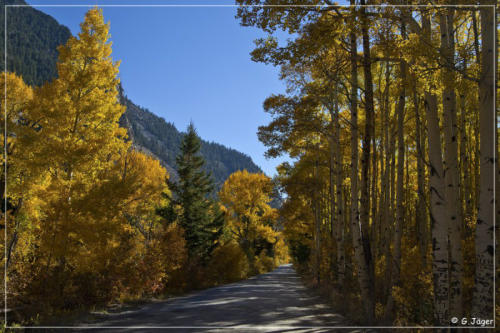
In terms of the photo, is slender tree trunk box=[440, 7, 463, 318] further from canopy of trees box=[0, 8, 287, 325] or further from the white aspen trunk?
canopy of trees box=[0, 8, 287, 325]

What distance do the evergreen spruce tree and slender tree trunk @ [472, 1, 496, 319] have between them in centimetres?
2033

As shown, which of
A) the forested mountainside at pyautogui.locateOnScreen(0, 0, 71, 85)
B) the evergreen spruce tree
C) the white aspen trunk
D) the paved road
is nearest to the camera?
the white aspen trunk

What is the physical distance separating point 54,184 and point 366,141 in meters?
9.27

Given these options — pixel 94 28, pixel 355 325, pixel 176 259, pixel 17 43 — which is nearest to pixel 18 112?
pixel 94 28

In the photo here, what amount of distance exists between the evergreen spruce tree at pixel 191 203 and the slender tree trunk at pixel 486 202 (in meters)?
20.3

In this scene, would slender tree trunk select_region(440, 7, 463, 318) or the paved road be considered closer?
slender tree trunk select_region(440, 7, 463, 318)

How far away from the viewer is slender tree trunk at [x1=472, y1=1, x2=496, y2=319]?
4848mm

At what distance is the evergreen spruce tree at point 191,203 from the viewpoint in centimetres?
2422

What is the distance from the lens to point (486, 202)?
191 inches

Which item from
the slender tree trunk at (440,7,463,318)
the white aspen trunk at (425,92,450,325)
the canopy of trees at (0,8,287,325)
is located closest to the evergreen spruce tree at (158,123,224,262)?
the canopy of trees at (0,8,287,325)

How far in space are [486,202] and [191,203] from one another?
21048 millimetres

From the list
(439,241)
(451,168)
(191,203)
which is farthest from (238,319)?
(191,203)

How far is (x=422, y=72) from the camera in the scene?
211 inches

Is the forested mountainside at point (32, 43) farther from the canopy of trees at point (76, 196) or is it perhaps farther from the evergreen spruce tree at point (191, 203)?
the canopy of trees at point (76, 196)
